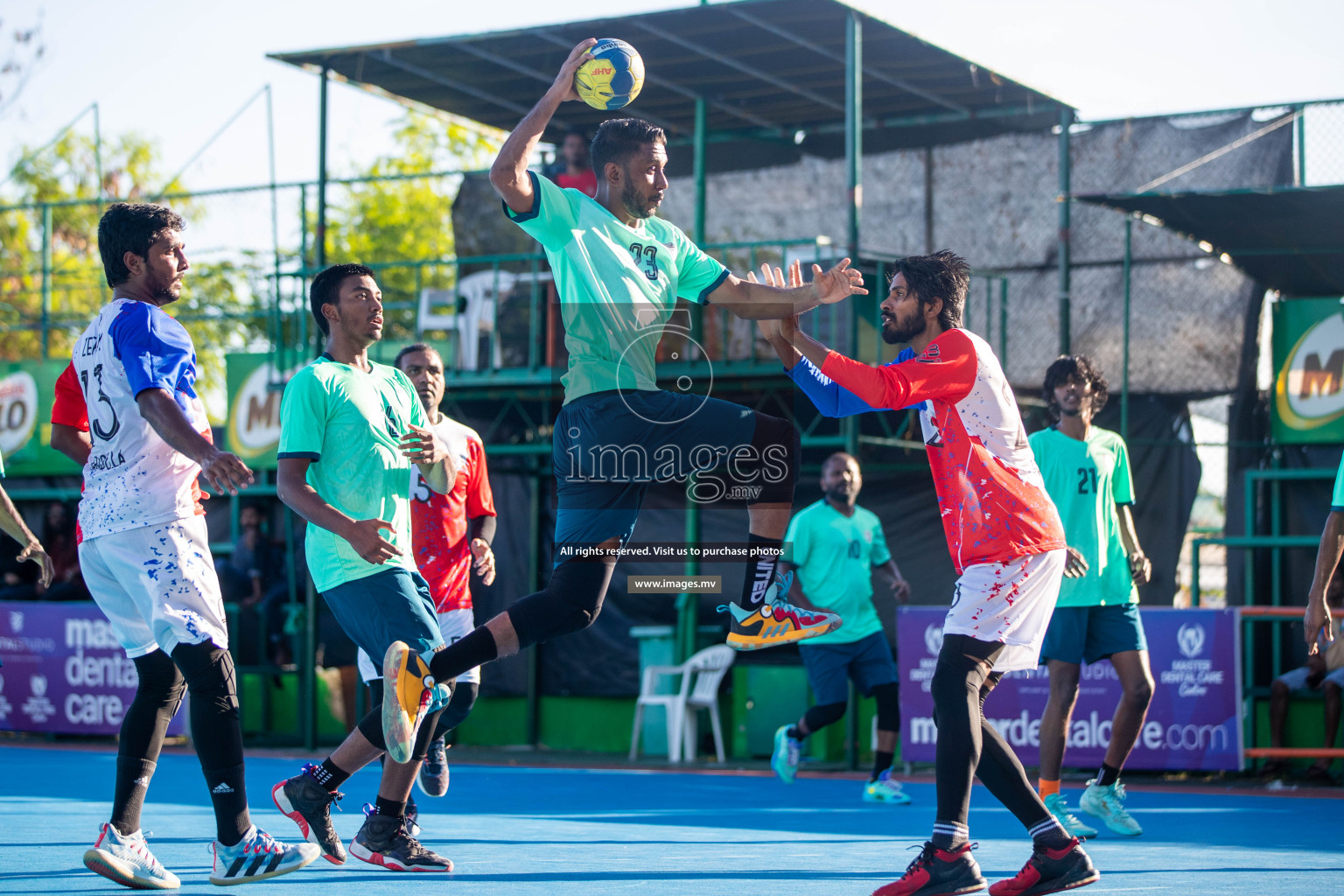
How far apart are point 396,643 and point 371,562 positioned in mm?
295

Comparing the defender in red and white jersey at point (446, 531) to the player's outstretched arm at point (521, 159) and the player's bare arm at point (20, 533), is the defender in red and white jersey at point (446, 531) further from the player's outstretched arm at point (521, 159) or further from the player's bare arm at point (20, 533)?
the player's outstretched arm at point (521, 159)

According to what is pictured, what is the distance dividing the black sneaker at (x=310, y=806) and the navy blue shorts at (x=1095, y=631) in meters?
3.86

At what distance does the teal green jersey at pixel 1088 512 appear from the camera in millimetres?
7688

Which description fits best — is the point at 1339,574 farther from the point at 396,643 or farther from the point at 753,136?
the point at 396,643

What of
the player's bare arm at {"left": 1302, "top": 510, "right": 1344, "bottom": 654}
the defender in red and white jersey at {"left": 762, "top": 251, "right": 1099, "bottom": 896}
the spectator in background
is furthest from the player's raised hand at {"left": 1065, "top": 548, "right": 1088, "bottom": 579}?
the spectator in background

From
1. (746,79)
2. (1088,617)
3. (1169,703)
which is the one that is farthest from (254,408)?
(1088,617)

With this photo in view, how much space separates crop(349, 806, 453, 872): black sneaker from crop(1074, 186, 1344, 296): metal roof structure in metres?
7.63

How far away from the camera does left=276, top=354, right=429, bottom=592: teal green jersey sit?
542 cm

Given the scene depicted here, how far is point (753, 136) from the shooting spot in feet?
54.4

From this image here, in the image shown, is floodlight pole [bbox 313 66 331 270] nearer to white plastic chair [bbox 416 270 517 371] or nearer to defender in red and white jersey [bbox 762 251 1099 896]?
white plastic chair [bbox 416 270 517 371]

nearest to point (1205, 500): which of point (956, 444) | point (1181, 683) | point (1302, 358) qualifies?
point (1302, 358)

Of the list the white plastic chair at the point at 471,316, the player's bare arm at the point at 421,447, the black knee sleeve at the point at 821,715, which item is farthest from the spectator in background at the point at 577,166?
the player's bare arm at the point at 421,447

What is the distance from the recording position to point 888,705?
9.70m

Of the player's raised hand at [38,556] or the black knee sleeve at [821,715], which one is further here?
the black knee sleeve at [821,715]
